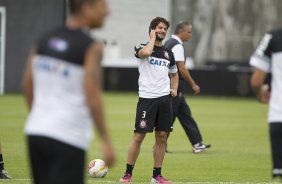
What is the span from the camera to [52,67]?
6578 millimetres

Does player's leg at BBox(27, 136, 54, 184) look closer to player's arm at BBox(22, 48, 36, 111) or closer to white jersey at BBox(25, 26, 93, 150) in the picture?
→ white jersey at BBox(25, 26, 93, 150)

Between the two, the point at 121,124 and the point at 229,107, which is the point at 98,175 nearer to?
the point at 121,124

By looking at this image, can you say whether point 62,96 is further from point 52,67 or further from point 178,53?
point 178,53

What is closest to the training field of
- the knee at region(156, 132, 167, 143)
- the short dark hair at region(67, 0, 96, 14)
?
the knee at region(156, 132, 167, 143)

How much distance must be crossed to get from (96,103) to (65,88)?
0.90 feet

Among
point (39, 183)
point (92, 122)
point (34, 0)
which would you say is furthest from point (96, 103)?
point (34, 0)

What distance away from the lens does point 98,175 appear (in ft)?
42.2

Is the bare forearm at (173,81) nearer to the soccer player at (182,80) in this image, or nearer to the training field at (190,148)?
the training field at (190,148)

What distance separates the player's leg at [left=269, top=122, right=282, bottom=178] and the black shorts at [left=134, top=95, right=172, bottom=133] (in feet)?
13.4

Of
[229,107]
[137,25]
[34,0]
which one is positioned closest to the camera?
[229,107]

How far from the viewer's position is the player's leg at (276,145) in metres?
8.27

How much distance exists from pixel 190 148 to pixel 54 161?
12.0m

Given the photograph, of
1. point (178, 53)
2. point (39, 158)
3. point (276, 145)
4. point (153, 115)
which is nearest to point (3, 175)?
point (153, 115)

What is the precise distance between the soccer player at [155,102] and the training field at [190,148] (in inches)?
18.4
